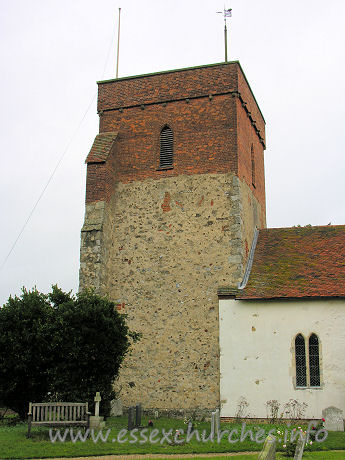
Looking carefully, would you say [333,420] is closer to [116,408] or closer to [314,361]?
[314,361]

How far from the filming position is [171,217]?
21.2m

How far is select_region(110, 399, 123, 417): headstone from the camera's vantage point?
19.2m

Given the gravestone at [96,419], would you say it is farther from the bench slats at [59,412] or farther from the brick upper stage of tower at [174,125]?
the brick upper stage of tower at [174,125]

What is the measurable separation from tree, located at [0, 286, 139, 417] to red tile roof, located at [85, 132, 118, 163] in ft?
22.8

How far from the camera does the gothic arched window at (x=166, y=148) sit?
2216 centimetres

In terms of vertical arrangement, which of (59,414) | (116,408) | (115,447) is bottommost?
(115,447)

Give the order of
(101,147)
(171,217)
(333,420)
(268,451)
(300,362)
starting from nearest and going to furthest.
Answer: (268,451)
(333,420)
(300,362)
(171,217)
(101,147)

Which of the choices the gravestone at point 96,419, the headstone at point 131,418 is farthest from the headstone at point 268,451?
the headstone at point 131,418

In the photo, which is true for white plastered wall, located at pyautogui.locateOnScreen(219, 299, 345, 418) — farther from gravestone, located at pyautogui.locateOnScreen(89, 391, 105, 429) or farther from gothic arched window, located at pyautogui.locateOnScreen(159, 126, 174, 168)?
gothic arched window, located at pyautogui.locateOnScreen(159, 126, 174, 168)

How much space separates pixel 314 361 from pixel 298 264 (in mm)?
3742

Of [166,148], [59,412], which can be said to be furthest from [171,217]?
[59,412]

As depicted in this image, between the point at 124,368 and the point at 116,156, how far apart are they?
8337 millimetres

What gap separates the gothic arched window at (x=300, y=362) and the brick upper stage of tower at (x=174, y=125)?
6792mm

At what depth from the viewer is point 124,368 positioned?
20078mm
